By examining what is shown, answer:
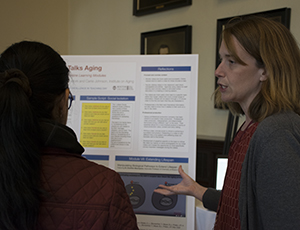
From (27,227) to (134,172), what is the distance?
106cm

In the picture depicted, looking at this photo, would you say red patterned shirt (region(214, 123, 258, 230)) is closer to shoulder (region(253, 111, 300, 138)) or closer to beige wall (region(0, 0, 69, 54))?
shoulder (region(253, 111, 300, 138))

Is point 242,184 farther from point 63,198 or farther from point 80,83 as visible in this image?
point 80,83

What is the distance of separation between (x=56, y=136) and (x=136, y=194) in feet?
3.42

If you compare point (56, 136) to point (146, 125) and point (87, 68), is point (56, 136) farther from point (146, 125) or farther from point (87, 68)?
point (87, 68)

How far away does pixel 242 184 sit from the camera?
1.00 meters

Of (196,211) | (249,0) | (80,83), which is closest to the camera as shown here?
(196,211)

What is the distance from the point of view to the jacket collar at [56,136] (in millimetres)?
844

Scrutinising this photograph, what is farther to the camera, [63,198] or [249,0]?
[249,0]

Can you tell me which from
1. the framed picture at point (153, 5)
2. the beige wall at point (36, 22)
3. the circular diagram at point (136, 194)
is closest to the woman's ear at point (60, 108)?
the circular diagram at point (136, 194)

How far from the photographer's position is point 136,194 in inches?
70.6

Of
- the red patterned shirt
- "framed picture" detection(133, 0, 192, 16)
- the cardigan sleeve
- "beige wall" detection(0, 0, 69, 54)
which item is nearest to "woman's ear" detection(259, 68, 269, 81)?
the red patterned shirt

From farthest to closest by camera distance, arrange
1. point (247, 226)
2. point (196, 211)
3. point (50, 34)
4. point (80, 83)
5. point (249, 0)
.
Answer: point (50, 34), point (249, 0), point (80, 83), point (196, 211), point (247, 226)

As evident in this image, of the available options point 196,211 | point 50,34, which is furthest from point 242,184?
point 50,34

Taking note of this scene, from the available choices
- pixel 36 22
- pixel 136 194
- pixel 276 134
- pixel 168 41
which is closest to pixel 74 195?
pixel 276 134
